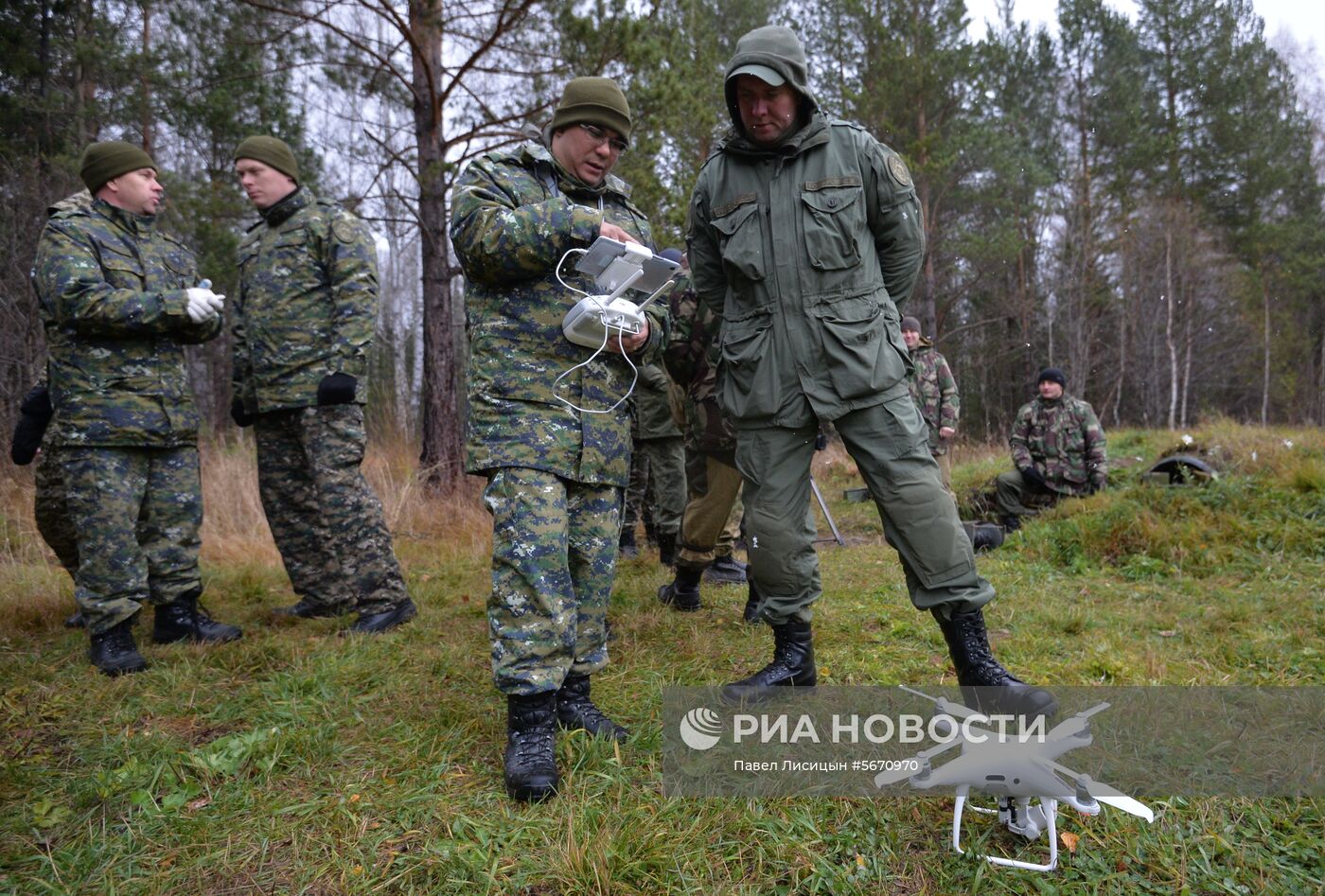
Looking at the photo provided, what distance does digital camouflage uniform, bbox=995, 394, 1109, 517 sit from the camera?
6.45m

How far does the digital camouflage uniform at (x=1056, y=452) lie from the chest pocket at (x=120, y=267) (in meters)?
6.28

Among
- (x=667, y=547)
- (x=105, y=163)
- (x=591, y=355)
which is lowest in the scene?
(x=667, y=547)

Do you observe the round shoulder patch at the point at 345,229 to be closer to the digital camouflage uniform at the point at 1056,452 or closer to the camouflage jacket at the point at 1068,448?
the digital camouflage uniform at the point at 1056,452

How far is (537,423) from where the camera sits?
2164 mm

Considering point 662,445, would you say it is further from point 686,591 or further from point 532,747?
point 532,747

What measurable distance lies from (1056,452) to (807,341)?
5.19 metres

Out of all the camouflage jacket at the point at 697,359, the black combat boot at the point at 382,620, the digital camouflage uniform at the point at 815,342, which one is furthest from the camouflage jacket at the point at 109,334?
the digital camouflage uniform at the point at 815,342

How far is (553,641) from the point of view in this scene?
207 cm

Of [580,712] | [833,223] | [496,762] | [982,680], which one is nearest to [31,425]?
[496,762]

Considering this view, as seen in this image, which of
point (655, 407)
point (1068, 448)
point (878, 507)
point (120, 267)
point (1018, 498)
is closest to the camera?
point (878, 507)

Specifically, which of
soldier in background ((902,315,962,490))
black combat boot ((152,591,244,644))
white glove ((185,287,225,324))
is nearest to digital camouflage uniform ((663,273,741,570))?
white glove ((185,287,225,324))

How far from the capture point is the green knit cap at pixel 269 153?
349 cm

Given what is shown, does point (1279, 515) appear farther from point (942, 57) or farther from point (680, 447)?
point (942, 57)

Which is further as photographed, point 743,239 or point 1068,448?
point 1068,448
